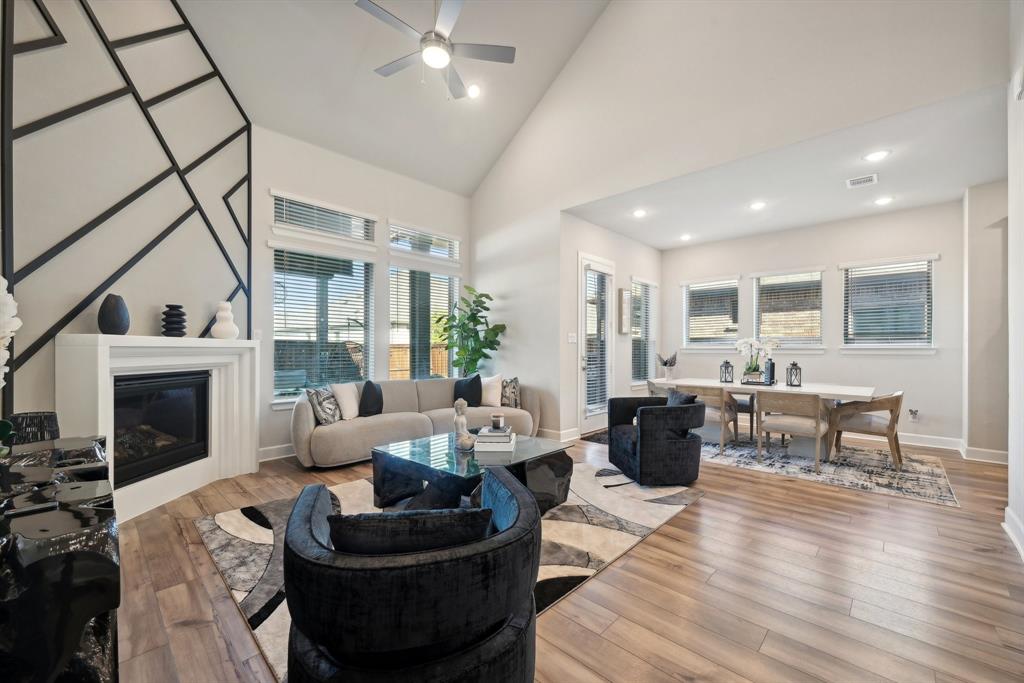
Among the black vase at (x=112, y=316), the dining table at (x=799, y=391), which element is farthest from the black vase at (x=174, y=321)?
the dining table at (x=799, y=391)

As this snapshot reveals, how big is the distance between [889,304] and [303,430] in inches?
265

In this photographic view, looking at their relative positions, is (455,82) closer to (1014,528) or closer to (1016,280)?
(1016,280)

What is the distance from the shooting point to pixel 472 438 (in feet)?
9.55

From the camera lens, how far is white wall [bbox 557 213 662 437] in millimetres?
5148

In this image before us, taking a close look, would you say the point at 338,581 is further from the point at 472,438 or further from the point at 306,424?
the point at 306,424

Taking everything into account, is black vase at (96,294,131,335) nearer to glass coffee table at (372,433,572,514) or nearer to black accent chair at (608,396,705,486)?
glass coffee table at (372,433,572,514)

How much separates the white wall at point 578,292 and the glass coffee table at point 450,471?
2.05 meters

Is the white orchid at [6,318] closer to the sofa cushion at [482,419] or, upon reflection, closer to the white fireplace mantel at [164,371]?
the white fireplace mantel at [164,371]

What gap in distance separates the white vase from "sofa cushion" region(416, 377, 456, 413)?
2027 millimetres

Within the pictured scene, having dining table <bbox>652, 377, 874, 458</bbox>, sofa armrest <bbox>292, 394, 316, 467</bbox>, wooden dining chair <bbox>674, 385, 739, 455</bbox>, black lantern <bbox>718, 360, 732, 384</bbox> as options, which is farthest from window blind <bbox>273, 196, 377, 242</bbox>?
black lantern <bbox>718, 360, 732, 384</bbox>

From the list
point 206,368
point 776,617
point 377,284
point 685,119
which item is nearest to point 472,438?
point 776,617

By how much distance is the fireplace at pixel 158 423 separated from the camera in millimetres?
2966

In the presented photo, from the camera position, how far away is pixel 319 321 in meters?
4.82

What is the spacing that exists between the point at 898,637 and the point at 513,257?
4881 mm
